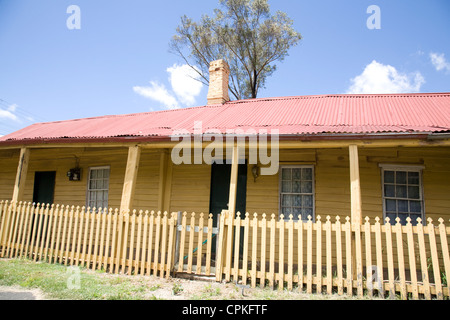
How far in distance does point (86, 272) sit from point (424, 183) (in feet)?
24.6

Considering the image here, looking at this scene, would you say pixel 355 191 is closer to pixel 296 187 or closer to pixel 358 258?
pixel 358 258

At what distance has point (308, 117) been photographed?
744cm

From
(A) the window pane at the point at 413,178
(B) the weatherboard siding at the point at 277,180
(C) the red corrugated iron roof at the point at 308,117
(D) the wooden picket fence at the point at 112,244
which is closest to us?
(D) the wooden picket fence at the point at 112,244

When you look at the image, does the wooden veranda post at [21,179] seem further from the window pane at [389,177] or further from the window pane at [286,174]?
the window pane at [389,177]

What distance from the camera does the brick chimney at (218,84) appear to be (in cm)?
1057

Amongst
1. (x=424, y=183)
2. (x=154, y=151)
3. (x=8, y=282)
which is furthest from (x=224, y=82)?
(x=8, y=282)

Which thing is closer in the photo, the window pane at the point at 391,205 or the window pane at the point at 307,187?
the window pane at the point at 391,205

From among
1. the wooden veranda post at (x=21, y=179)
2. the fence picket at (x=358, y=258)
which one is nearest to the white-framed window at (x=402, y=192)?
the fence picket at (x=358, y=258)

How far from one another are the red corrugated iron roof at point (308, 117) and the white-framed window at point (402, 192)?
3.84ft

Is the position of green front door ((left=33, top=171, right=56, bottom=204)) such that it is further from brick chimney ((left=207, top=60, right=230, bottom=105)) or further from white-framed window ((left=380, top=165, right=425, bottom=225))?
white-framed window ((left=380, top=165, right=425, bottom=225))

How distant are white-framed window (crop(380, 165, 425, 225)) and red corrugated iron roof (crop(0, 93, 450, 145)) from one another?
46.1 inches

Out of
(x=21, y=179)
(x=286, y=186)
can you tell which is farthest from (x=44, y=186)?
(x=286, y=186)

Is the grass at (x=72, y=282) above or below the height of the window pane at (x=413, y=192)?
below

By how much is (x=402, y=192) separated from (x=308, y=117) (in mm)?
2788
